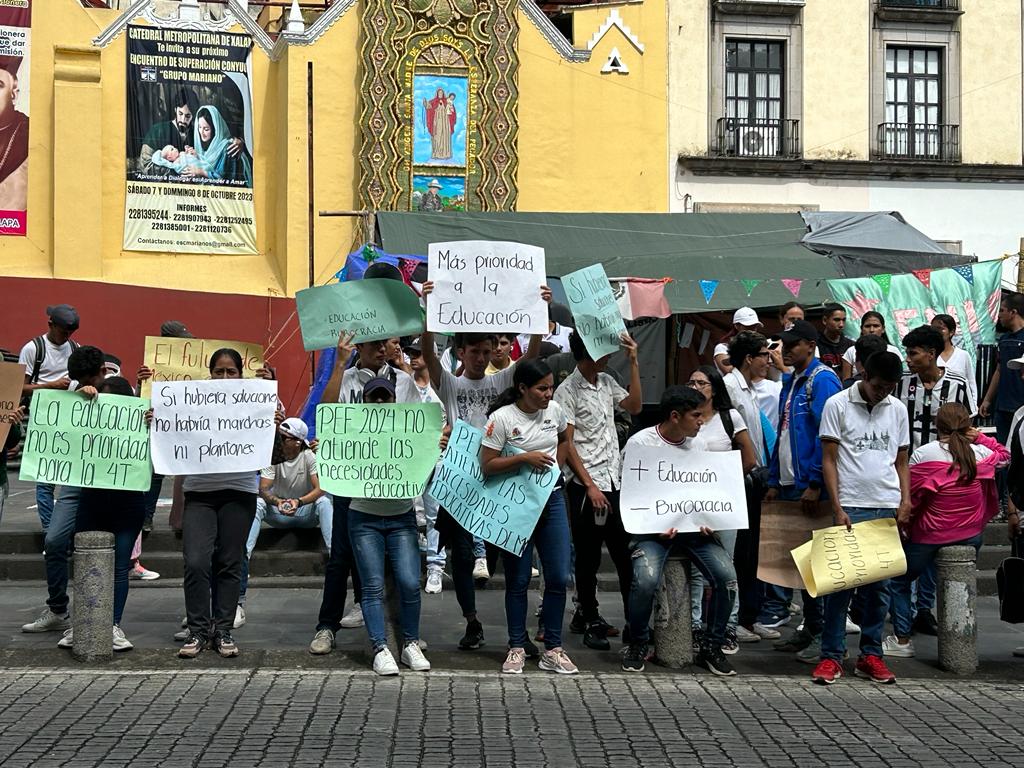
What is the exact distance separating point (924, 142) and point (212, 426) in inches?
826

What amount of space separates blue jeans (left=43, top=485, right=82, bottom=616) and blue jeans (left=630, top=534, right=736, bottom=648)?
141 inches

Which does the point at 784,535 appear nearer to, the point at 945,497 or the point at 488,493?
the point at 945,497

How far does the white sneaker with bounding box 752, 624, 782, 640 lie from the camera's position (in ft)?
31.1

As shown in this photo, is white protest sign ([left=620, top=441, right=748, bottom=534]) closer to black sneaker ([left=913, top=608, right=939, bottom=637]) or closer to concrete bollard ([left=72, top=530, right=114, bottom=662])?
black sneaker ([left=913, top=608, right=939, bottom=637])

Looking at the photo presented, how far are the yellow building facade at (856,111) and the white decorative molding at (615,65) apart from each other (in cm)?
106

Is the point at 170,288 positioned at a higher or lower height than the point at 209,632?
higher

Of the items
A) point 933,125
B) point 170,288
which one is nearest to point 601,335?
point 170,288

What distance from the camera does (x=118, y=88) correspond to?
23469 millimetres

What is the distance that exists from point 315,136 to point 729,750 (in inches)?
741

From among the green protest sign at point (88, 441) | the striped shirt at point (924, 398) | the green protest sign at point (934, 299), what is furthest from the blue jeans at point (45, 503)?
the green protest sign at point (934, 299)

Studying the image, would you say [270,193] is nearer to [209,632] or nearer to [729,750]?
[209,632]

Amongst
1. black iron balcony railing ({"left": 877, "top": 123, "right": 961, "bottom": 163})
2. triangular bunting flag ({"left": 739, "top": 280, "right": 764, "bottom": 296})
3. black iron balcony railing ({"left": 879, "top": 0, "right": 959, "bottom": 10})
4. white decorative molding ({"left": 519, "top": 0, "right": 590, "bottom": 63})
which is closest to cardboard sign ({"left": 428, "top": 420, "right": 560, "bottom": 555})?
triangular bunting flag ({"left": 739, "top": 280, "right": 764, "bottom": 296})

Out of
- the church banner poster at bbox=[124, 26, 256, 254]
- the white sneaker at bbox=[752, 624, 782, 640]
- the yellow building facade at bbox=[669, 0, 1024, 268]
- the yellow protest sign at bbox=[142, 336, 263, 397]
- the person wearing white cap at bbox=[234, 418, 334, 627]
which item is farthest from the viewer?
the yellow building facade at bbox=[669, 0, 1024, 268]

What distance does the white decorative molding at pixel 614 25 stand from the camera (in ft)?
81.5
